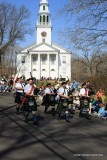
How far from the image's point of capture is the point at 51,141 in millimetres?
10133

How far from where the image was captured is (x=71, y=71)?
110562 mm

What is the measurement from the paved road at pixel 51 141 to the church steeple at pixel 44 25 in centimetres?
10051

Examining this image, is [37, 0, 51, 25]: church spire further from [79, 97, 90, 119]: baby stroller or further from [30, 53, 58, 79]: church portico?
[79, 97, 90, 119]: baby stroller

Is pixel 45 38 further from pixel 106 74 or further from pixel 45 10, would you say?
pixel 106 74

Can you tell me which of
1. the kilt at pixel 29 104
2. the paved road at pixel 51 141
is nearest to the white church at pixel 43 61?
the kilt at pixel 29 104

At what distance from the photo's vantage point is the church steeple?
11363 centimetres

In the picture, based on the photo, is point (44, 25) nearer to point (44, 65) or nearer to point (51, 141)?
point (44, 65)

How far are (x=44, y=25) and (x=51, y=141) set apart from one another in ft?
348

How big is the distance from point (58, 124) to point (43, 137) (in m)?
3.42

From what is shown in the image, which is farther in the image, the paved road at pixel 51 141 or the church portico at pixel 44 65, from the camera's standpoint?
the church portico at pixel 44 65

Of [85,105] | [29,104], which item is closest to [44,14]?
[85,105]

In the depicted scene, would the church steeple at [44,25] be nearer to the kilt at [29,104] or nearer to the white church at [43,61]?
the white church at [43,61]

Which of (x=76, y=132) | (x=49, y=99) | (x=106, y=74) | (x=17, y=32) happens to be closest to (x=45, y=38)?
(x=17, y=32)

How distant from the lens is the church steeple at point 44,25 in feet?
373
